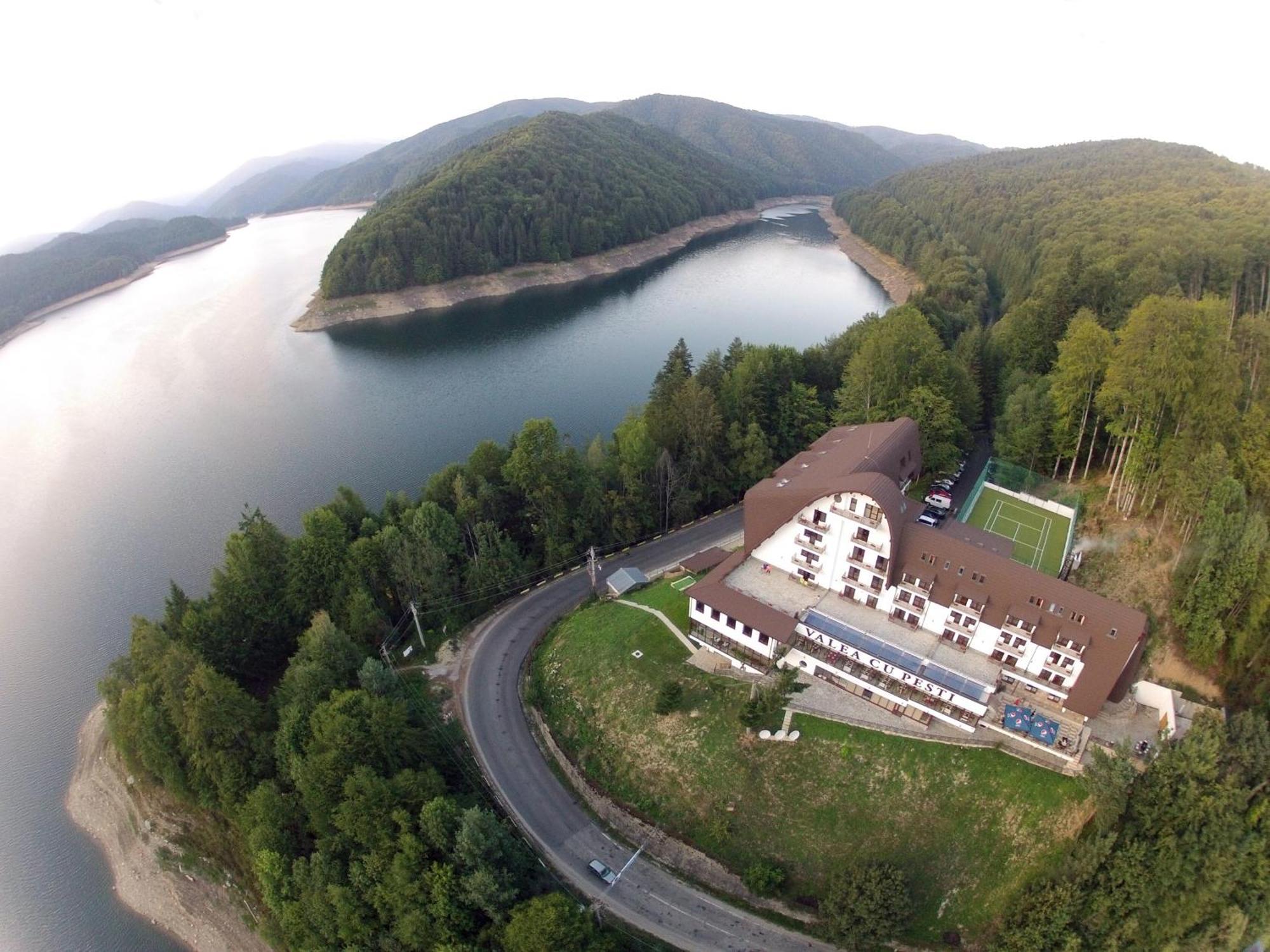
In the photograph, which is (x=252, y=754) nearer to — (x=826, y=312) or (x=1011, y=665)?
(x=1011, y=665)

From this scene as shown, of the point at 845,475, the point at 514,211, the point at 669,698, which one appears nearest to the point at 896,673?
the point at 845,475

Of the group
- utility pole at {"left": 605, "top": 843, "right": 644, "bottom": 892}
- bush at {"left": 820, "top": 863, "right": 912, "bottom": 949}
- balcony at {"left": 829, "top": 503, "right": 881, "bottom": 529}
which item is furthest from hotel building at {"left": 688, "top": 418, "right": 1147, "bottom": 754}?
utility pole at {"left": 605, "top": 843, "right": 644, "bottom": 892}

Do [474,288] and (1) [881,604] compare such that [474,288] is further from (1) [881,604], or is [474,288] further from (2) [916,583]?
(2) [916,583]

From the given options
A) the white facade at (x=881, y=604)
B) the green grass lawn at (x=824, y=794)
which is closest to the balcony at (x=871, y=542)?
the white facade at (x=881, y=604)

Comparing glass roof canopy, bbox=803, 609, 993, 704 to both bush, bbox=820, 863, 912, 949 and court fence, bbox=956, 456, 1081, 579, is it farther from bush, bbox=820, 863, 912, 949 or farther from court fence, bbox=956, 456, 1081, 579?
court fence, bbox=956, 456, 1081, 579

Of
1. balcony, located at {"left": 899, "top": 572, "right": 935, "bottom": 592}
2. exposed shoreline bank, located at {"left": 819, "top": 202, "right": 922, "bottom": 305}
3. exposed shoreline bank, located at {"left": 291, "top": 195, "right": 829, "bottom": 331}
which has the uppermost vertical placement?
exposed shoreline bank, located at {"left": 291, "top": 195, "right": 829, "bottom": 331}
